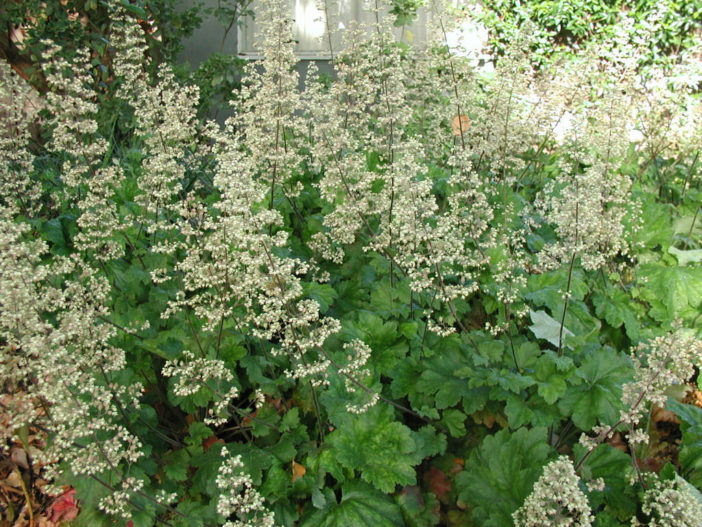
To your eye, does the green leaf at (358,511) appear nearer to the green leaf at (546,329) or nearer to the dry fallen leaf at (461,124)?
the green leaf at (546,329)

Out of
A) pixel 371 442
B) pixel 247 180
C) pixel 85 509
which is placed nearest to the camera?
pixel 247 180

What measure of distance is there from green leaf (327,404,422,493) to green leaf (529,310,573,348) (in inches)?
37.2

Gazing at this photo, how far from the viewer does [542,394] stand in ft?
9.15

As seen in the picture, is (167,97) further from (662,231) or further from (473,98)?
(662,231)

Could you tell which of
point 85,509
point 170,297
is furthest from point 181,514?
point 170,297

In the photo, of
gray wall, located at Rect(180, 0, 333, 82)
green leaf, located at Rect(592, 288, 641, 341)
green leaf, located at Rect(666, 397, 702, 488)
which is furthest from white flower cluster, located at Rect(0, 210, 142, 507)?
gray wall, located at Rect(180, 0, 333, 82)

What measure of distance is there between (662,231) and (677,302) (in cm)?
74

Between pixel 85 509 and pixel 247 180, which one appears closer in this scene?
pixel 247 180

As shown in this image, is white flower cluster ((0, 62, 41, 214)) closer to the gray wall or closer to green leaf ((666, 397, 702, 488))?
green leaf ((666, 397, 702, 488))

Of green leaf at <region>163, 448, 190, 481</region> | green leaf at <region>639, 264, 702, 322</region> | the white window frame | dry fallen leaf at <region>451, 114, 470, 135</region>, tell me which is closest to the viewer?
green leaf at <region>163, 448, 190, 481</region>

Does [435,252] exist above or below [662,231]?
above

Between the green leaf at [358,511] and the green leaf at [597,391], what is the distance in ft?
3.22

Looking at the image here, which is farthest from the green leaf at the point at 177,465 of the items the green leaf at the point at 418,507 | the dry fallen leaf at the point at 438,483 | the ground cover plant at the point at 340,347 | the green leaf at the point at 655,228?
the green leaf at the point at 655,228

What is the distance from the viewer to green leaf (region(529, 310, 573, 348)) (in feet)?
10.2
